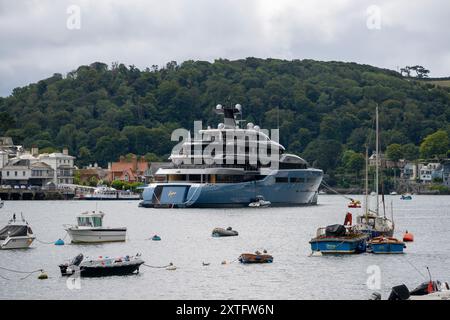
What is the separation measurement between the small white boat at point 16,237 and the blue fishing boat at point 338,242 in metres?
19.2

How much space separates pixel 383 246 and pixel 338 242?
315 cm

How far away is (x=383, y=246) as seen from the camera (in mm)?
64812

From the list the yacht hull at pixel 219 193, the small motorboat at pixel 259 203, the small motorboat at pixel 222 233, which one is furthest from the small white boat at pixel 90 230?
the small motorboat at pixel 259 203

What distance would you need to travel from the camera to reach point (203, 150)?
132 m

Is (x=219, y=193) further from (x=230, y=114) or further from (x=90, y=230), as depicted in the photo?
(x=90, y=230)

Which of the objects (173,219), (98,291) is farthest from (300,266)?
(173,219)

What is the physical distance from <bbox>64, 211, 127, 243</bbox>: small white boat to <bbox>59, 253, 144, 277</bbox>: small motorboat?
55.6ft

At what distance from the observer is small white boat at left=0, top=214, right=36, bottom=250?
225 feet

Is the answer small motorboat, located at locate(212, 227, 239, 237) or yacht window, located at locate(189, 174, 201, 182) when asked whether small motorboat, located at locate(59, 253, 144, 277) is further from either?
yacht window, located at locate(189, 174, 201, 182)

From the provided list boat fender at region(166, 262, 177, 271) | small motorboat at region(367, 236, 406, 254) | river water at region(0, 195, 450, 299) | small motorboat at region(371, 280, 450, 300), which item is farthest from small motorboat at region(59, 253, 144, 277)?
small motorboat at region(371, 280, 450, 300)
